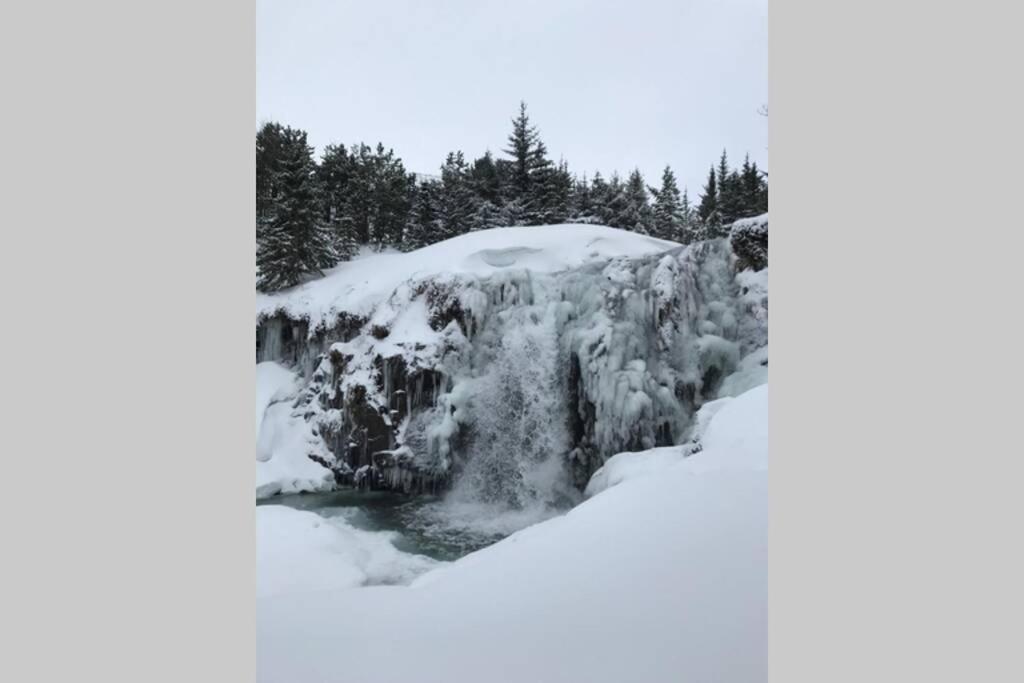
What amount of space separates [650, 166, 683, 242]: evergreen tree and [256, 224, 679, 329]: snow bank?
108 centimetres

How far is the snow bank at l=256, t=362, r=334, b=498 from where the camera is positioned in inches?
176

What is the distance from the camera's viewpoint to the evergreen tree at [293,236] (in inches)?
188

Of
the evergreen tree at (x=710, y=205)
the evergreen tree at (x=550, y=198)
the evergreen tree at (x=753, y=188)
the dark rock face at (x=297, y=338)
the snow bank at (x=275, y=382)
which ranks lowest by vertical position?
the snow bank at (x=275, y=382)

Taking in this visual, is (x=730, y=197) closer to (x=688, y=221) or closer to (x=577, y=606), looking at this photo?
(x=688, y=221)

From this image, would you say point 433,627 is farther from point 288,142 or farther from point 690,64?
point 288,142

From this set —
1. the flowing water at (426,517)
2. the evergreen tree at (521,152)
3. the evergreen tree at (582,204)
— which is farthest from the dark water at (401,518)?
the evergreen tree at (582,204)

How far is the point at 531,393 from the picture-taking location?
464 centimetres

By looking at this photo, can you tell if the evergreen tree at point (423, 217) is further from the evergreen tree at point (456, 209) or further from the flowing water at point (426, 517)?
the flowing water at point (426, 517)

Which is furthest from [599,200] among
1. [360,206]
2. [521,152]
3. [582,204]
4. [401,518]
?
[401,518]

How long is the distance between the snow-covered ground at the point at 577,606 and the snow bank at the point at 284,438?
9.12 feet

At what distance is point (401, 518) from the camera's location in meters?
4.06

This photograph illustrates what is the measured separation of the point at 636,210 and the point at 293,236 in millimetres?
6147

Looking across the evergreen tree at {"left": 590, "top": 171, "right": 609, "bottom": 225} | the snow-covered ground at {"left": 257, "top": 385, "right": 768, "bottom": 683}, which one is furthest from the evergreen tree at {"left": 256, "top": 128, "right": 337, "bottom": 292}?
the evergreen tree at {"left": 590, "top": 171, "right": 609, "bottom": 225}

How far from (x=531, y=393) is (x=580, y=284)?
1131mm
